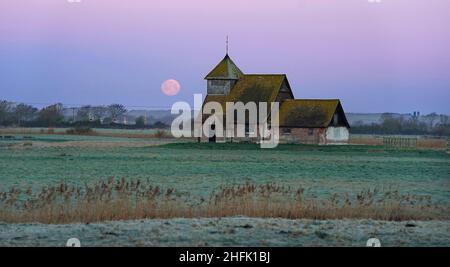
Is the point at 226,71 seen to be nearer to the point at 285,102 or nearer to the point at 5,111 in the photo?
the point at 285,102

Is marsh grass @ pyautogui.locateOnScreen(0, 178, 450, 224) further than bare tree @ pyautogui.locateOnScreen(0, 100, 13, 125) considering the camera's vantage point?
No

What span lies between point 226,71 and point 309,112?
10725mm

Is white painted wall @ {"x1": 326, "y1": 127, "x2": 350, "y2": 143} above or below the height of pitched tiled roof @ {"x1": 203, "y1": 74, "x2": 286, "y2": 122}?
below

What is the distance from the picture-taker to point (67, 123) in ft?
374

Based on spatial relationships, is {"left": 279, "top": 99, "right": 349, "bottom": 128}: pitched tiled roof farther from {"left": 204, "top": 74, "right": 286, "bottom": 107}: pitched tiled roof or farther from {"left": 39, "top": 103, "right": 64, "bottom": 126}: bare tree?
{"left": 39, "top": 103, "right": 64, "bottom": 126}: bare tree

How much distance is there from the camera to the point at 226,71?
262 feet

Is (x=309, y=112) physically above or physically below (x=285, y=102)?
below

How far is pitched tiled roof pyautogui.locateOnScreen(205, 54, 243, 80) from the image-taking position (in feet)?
261

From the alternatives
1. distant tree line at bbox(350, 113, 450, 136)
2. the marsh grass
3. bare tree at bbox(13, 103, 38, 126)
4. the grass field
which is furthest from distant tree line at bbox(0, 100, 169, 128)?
the marsh grass

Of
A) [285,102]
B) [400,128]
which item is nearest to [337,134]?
[285,102]

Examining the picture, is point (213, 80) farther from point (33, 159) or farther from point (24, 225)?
point (24, 225)

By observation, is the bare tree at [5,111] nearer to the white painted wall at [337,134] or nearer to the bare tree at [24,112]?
the bare tree at [24,112]
